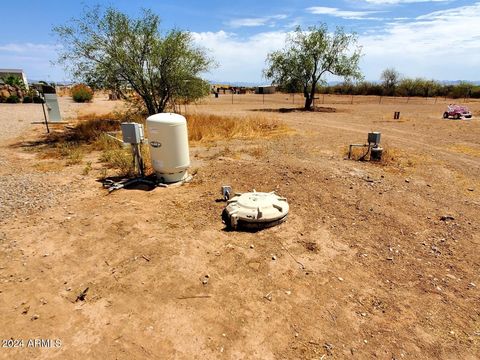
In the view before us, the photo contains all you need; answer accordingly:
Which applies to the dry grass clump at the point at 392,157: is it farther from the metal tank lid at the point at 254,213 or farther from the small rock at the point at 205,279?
the small rock at the point at 205,279

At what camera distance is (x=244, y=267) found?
3736mm

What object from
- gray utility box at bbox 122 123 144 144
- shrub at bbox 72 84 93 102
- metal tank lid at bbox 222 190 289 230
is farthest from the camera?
shrub at bbox 72 84 93 102

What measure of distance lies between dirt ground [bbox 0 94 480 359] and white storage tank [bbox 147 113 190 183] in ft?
1.65

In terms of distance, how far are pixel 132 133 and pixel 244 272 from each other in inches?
153

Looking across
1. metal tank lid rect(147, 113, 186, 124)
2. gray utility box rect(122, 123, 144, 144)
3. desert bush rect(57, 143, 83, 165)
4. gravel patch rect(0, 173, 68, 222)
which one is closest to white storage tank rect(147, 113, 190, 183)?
metal tank lid rect(147, 113, 186, 124)

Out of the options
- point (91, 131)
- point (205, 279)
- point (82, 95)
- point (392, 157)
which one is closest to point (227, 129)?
point (91, 131)

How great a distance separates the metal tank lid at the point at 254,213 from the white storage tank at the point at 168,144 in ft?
5.77

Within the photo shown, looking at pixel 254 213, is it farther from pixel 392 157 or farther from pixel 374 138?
pixel 392 157

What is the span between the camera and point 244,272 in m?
3.64

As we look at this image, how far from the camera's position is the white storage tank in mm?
5926

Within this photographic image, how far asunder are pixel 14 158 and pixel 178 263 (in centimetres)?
729

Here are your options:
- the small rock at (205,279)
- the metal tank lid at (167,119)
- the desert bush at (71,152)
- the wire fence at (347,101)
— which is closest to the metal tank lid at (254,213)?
the small rock at (205,279)

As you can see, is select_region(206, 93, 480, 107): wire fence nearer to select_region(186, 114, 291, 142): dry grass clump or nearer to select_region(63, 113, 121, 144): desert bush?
select_region(186, 114, 291, 142): dry grass clump

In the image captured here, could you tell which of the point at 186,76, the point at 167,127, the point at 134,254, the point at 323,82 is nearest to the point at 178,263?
the point at 134,254
